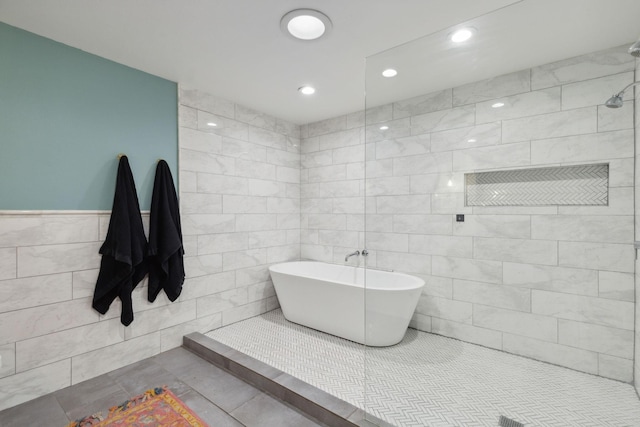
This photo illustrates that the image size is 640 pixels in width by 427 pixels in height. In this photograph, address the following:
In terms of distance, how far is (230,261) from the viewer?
351 cm

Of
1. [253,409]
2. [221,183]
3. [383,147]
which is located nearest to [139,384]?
[253,409]

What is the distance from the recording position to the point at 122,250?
2.44 meters

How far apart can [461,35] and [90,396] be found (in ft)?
12.2

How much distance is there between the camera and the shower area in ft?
5.95

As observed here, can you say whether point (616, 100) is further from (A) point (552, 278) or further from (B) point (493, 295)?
(B) point (493, 295)

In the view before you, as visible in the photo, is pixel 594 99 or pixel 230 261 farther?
pixel 230 261

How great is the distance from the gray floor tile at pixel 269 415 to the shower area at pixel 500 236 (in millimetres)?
302

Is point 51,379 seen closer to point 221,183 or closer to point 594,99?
point 221,183

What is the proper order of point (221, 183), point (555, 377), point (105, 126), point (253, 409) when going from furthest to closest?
point (221, 183), point (105, 126), point (253, 409), point (555, 377)

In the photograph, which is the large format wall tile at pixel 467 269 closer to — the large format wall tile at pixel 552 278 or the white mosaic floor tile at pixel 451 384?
the large format wall tile at pixel 552 278

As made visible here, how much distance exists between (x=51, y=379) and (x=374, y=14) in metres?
3.47

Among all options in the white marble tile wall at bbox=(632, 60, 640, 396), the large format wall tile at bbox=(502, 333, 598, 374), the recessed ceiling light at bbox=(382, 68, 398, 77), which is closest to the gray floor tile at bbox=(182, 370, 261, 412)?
the large format wall tile at bbox=(502, 333, 598, 374)

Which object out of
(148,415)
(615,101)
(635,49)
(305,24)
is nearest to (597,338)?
(615,101)

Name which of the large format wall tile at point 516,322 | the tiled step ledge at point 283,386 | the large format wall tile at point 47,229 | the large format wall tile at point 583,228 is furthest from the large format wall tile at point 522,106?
the large format wall tile at point 47,229
